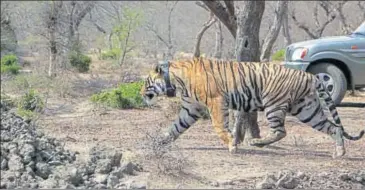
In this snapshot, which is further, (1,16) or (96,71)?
(1,16)

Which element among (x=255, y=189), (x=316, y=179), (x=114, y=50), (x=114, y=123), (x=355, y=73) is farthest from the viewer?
(x=114, y=50)

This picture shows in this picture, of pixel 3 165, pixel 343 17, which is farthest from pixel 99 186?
pixel 343 17

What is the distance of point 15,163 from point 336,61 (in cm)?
887

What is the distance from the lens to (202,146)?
11.1 m

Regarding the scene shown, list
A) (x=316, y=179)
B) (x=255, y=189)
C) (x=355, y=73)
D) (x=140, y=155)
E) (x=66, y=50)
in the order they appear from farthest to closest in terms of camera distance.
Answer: (x=66, y=50) < (x=355, y=73) < (x=140, y=155) < (x=316, y=179) < (x=255, y=189)

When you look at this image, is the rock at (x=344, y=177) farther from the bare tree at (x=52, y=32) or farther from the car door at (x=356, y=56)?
the bare tree at (x=52, y=32)

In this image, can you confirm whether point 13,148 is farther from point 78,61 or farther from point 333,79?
point 78,61

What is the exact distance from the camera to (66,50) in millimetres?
23750

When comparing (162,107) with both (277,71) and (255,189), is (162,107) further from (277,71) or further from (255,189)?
(255,189)

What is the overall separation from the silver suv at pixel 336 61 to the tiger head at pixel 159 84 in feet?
16.9

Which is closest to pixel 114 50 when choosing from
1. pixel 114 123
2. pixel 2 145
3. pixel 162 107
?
pixel 162 107

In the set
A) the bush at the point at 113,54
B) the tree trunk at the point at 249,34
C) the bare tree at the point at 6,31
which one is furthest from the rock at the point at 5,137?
the bare tree at the point at 6,31

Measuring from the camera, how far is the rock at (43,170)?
8195 millimetres

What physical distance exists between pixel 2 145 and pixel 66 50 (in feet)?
50.3
